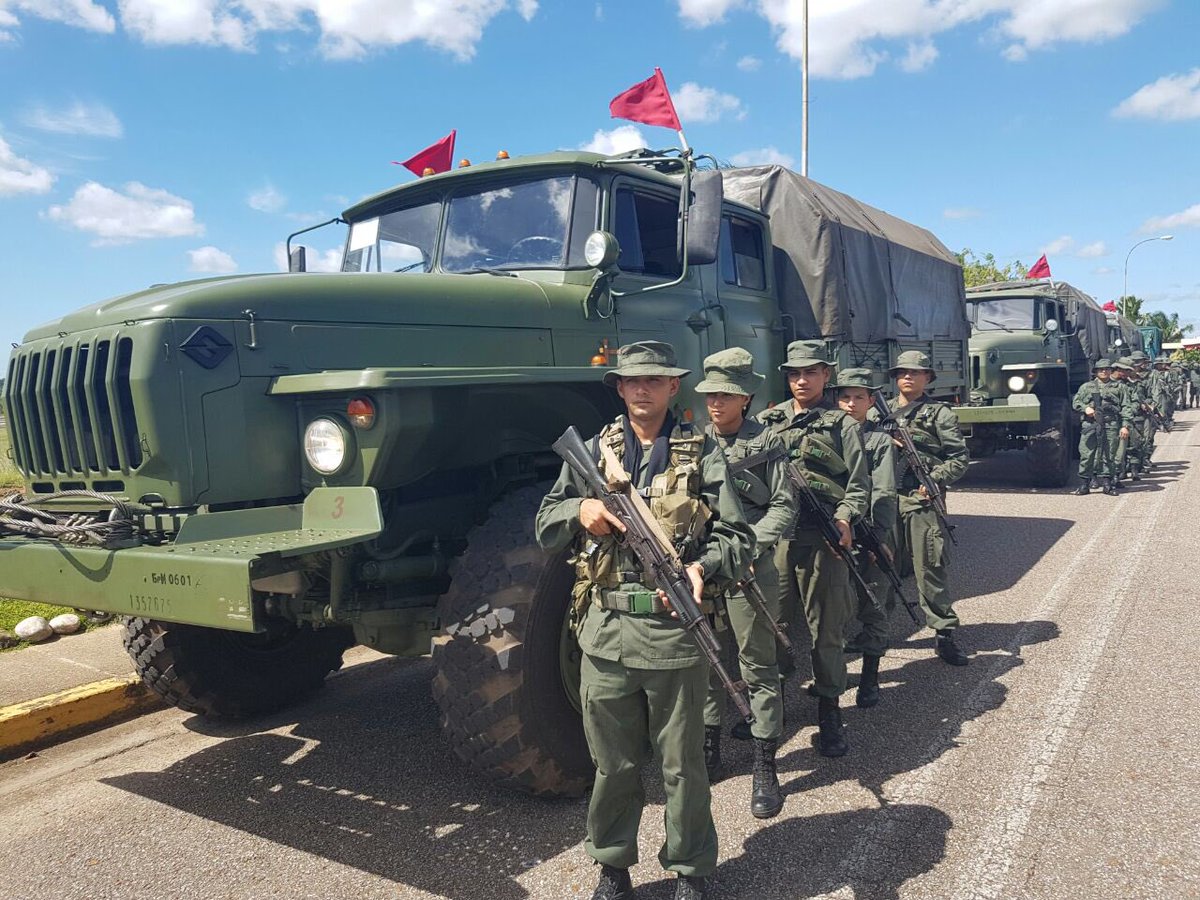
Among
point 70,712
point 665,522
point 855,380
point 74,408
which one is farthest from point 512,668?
point 70,712

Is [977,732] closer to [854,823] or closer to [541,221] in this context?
[854,823]

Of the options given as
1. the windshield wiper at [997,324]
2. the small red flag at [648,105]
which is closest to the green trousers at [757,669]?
the small red flag at [648,105]

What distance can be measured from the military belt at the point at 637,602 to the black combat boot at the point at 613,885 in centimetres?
75

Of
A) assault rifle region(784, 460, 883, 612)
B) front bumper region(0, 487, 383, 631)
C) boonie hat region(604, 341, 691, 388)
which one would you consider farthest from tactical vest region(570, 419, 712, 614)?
assault rifle region(784, 460, 883, 612)

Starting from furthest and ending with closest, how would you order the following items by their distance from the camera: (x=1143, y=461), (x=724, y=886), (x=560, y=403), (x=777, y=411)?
(x=1143, y=461), (x=777, y=411), (x=560, y=403), (x=724, y=886)

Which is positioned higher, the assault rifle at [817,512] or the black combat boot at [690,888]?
the assault rifle at [817,512]

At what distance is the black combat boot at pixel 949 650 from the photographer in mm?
4833

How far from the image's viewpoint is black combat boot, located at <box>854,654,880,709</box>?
4.33m

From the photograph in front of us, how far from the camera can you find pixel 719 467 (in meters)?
2.72

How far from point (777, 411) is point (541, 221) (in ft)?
4.68

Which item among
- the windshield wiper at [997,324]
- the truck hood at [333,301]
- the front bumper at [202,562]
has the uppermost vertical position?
the windshield wiper at [997,324]

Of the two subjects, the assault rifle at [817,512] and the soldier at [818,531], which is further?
the assault rifle at [817,512]

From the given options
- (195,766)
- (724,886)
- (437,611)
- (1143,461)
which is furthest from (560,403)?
(1143,461)

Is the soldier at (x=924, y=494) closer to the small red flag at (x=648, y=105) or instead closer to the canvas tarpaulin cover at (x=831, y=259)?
the canvas tarpaulin cover at (x=831, y=259)
